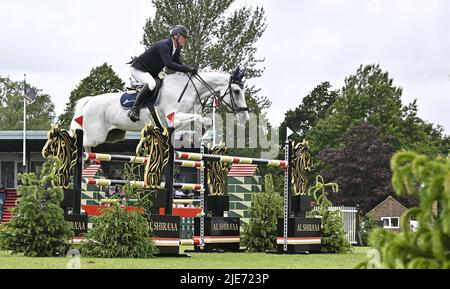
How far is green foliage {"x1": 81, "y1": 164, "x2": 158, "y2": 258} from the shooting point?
39.4 feet

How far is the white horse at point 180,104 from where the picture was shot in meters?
15.1

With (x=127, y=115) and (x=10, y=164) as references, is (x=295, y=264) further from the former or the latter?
(x=10, y=164)

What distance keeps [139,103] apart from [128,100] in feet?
1.88

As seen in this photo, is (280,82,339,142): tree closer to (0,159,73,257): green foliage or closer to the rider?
the rider

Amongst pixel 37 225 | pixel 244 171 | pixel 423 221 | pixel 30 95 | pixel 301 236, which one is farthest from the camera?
pixel 30 95

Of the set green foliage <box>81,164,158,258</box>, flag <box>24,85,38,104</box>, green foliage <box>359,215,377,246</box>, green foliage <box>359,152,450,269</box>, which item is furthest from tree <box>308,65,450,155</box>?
green foliage <box>359,152,450,269</box>

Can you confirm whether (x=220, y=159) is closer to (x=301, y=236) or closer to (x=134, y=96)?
(x=301, y=236)

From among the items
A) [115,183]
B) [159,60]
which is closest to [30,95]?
[115,183]

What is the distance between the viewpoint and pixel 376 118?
62.1 metres

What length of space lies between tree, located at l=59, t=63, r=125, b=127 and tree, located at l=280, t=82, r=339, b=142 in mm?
18273

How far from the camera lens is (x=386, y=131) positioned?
61.6 meters

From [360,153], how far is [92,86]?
1585 cm

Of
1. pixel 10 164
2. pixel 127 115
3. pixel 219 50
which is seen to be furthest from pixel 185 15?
pixel 127 115

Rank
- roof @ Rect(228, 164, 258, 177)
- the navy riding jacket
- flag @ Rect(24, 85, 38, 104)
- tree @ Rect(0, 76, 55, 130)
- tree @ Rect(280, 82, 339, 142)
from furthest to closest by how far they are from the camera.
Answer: tree @ Rect(0, 76, 55, 130), tree @ Rect(280, 82, 339, 142), flag @ Rect(24, 85, 38, 104), roof @ Rect(228, 164, 258, 177), the navy riding jacket
